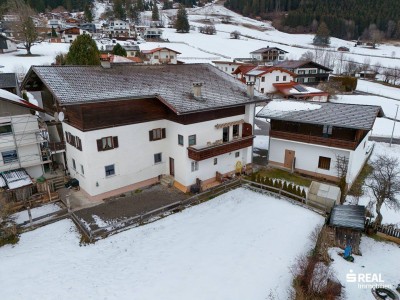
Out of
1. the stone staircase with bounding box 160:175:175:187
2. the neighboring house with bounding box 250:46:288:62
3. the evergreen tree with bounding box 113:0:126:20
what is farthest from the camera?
the evergreen tree with bounding box 113:0:126:20

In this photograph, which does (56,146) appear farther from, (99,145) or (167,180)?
(167,180)

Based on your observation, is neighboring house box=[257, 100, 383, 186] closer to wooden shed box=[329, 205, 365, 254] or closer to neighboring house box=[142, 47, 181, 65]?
wooden shed box=[329, 205, 365, 254]

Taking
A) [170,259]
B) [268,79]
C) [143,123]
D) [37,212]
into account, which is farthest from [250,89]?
[268,79]

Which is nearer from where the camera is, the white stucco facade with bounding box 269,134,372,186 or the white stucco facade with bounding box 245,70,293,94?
the white stucco facade with bounding box 269,134,372,186

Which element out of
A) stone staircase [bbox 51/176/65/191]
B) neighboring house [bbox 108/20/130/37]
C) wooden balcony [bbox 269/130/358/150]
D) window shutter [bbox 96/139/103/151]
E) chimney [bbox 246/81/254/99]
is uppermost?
neighboring house [bbox 108/20/130/37]

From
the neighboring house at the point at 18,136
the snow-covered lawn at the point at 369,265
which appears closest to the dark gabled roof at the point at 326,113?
the snow-covered lawn at the point at 369,265

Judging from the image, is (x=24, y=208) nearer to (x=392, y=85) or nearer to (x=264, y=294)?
(x=264, y=294)

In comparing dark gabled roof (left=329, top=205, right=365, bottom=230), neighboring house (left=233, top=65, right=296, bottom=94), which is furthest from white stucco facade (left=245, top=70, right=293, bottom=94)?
dark gabled roof (left=329, top=205, right=365, bottom=230)
